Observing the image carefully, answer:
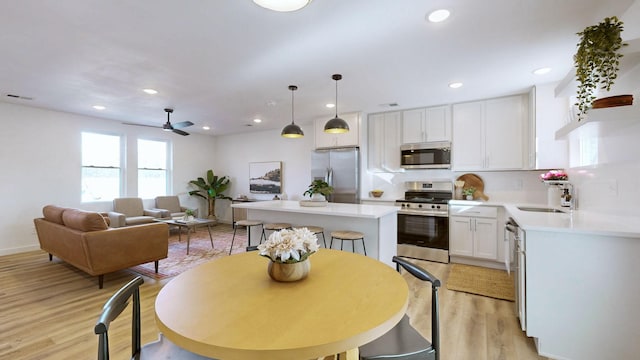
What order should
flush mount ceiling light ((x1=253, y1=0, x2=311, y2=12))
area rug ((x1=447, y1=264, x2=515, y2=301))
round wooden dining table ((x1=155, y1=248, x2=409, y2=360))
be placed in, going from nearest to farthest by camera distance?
round wooden dining table ((x1=155, y1=248, x2=409, y2=360))
flush mount ceiling light ((x1=253, y1=0, x2=311, y2=12))
area rug ((x1=447, y1=264, x2=515, y2=301))

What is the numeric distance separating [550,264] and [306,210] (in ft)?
7.43

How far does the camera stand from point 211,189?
7.48m

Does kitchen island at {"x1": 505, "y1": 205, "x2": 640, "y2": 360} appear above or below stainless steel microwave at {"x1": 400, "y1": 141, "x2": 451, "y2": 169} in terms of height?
below

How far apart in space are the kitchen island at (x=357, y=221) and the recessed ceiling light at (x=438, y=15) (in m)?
1.77

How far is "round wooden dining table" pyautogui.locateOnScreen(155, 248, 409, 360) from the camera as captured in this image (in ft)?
2.71

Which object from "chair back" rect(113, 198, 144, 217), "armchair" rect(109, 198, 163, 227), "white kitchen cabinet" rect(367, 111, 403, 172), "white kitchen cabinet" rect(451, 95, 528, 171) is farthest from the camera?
"chair back" rect(113, 198, 144, 217)

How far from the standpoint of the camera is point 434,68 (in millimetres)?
3127

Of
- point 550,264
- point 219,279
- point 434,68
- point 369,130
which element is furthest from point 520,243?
point 369,130

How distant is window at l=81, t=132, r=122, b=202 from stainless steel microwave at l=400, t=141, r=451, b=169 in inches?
236

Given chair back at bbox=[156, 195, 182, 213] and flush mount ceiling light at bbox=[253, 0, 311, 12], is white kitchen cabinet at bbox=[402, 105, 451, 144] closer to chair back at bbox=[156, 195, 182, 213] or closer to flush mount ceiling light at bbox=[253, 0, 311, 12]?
flush mount ceiling light at bbox=[253, 0, 311, 12]

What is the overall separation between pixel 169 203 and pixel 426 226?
574cm

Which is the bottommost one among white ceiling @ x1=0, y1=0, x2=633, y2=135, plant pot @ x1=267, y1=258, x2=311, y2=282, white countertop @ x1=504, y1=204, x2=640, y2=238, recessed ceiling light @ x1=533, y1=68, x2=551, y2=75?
plant pot @ x1=267, y1=258, x2=311, y2=282

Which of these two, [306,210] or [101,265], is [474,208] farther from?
[101,265]

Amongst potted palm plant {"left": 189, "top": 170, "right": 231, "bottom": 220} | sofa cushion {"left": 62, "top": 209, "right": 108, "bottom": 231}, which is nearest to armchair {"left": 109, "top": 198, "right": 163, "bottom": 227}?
potted palm plant {"left": 189, "top": 170, "right": 231, "bottom": 220}
